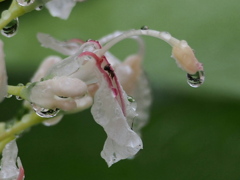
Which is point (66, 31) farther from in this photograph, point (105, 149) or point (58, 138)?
point (105, 149)

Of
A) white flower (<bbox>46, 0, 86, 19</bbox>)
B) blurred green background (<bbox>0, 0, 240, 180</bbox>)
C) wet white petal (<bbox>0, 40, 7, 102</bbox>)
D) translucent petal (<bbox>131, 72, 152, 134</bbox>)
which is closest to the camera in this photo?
wet white petal (<bbox>0, 40, 7, 102</bbox>)

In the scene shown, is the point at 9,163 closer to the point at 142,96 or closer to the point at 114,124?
the point at 114,124

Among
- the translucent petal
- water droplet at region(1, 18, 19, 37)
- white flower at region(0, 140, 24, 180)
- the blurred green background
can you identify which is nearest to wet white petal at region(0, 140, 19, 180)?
white flower at region(0, 140, 24, 180)

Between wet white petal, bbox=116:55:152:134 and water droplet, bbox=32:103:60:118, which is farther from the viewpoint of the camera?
wet white petal, bbox=116:55:152:134

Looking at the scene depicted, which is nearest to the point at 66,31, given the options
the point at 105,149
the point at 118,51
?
the point at 118,51

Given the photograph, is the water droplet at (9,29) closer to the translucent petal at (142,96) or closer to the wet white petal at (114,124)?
the wet white petal at (114,124)

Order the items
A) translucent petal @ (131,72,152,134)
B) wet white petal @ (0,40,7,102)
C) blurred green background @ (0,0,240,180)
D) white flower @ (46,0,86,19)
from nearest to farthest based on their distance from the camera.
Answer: wet white petal @ (0,40,7,102)
white flower @ (46,0,86,19)
translucent petal @ (131,72,152,134)
blurred green background @ (0,0,240,180)

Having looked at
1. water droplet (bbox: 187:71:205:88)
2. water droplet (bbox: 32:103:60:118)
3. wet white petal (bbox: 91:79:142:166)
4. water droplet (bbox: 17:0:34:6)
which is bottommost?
water droplet (bbox: 32:103:60:118)

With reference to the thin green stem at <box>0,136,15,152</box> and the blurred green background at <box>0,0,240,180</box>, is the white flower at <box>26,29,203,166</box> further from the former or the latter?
the blurred green background at <box>0,0,240,180</box>
